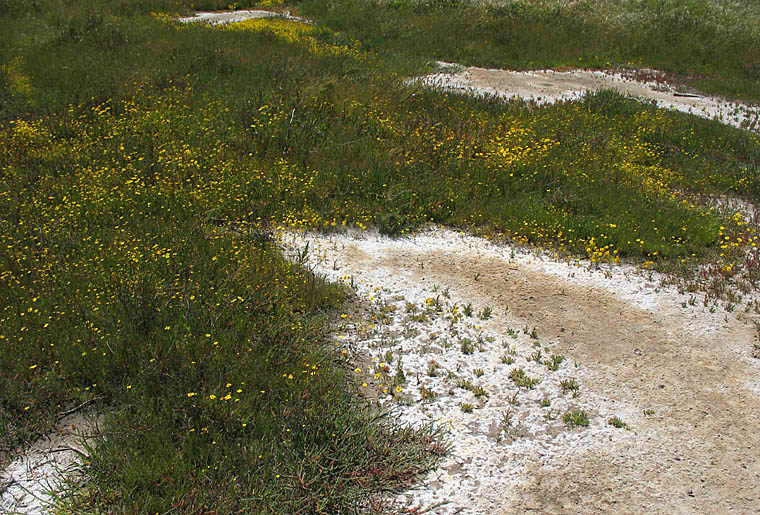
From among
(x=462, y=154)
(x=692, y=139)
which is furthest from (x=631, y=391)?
(x=692, y=139)

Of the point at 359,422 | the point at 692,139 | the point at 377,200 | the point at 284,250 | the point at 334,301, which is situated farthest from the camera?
the point at 692,139

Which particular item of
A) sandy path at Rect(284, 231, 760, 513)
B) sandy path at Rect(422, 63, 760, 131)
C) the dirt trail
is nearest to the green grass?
sandy path at Rect(422, 63, 760, 131)

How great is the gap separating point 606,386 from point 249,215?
5.65 metres

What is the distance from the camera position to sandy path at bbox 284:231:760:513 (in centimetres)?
472

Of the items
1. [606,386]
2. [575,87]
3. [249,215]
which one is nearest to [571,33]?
[575,87]

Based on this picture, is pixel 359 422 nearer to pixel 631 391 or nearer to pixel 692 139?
pixel 631 391

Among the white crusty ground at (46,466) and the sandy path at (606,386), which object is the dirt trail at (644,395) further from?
the white crusty ground at (46,466)

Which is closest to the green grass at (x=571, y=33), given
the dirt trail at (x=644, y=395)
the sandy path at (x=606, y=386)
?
the sandy path at (x=606, y=386)

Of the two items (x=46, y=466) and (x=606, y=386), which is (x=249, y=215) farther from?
(x=606, y=386)

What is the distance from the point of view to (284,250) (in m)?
8.21

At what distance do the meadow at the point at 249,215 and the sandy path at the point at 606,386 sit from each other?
1.91ft

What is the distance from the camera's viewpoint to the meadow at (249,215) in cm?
484

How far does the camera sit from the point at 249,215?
8930 mm

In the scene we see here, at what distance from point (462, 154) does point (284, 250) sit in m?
4.75
